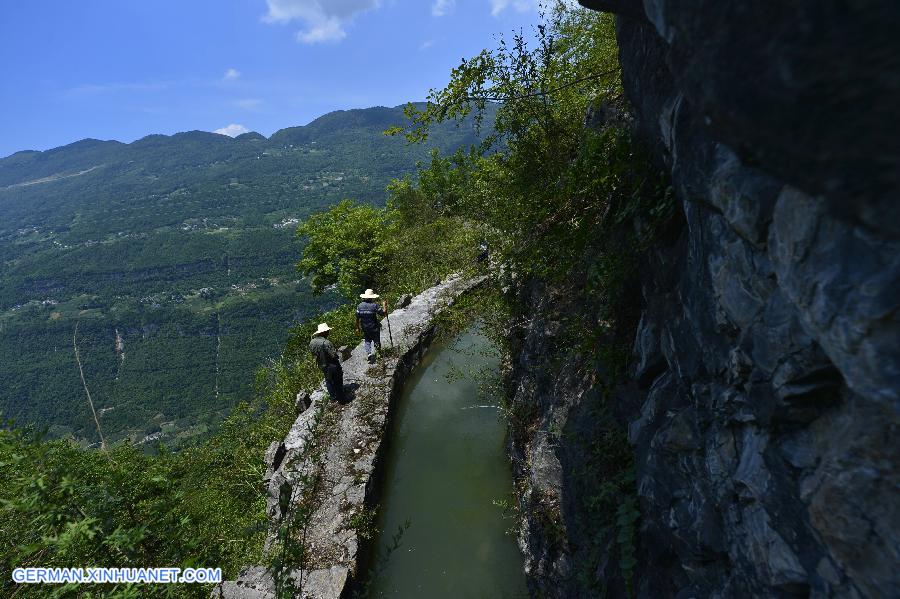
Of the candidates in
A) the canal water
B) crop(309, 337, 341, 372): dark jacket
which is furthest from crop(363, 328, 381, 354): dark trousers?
crop(309, 337, 341, 372): dark jacket

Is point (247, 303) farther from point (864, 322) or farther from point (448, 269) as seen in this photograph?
point (864, 322)

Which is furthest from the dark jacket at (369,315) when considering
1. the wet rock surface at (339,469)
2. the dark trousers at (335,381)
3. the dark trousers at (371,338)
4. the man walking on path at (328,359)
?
the dark trousers at (335,381)

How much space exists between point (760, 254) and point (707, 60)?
1.17m

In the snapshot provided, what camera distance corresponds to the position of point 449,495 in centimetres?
848

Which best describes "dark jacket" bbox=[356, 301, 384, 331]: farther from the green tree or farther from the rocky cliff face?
the green tree

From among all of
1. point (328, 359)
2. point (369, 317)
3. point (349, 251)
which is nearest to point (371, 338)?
point (369, 317)

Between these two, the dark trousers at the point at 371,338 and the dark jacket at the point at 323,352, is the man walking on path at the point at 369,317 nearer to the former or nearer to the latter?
the dark trousers at the point at 371,338

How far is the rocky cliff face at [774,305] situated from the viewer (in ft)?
5.88

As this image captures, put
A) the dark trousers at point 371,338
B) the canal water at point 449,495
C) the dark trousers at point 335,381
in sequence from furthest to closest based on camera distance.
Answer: the dark trousers at point 371,338, the dark trousers at point 335,381, the canal water at point 449,495

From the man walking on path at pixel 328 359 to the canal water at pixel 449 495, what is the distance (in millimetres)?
1792

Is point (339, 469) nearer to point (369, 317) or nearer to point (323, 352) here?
point (323, 352)

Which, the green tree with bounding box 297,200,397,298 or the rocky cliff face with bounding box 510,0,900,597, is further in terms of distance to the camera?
the green tree with bounding box 297,200,397,298

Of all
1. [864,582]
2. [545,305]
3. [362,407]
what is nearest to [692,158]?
[864,582]

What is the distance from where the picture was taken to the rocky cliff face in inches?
70.6
